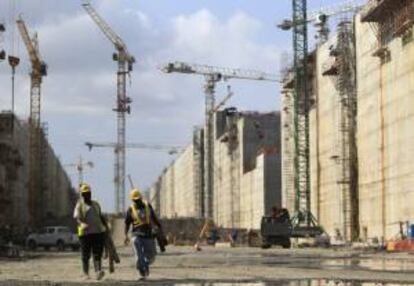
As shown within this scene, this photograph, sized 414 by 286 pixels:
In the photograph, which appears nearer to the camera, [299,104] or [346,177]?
[346,177]

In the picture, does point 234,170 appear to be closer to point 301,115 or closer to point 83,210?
point 301,115

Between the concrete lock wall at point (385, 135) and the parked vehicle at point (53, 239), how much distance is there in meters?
23.5

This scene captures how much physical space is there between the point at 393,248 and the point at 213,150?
116 m

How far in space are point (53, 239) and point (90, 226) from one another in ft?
189

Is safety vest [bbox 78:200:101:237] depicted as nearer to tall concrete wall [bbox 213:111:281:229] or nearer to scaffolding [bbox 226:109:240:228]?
tall concrete wall [bbox 213:111:281:229]

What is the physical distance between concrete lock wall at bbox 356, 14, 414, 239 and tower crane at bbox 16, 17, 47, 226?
66.3 m

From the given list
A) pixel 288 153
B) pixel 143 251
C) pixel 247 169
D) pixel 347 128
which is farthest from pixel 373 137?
pixel 247 169

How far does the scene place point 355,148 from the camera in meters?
76.8

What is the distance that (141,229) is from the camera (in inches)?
704

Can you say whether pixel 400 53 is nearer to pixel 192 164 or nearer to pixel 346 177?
pixel 346 177

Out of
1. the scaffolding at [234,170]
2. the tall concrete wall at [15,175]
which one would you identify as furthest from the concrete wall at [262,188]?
the tall concrete wall at [15,175]

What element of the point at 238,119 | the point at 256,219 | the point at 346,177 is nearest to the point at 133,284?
the point at 346,177

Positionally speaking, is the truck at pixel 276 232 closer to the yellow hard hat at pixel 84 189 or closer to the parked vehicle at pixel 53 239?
the parked vehicle at pixel 53 239

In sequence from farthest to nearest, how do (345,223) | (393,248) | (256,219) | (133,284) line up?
1. (256,219)
2. (345,223)
3. (393,248)
4. (133,284)
